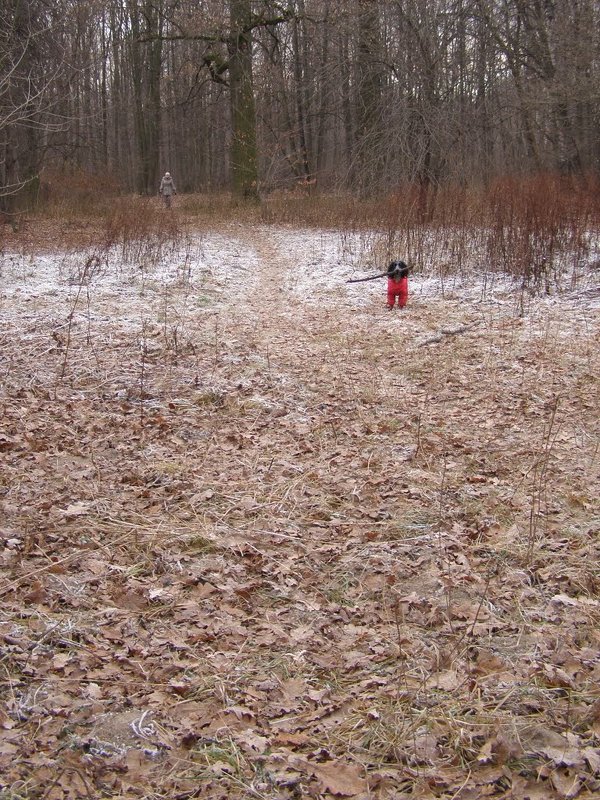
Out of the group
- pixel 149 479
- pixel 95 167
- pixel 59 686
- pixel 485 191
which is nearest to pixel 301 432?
pixel 149 479

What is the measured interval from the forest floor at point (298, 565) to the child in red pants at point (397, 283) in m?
1.50

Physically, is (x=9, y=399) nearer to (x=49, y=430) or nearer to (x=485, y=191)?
(x=49, y=430)

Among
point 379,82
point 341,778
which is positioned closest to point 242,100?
point 379,82

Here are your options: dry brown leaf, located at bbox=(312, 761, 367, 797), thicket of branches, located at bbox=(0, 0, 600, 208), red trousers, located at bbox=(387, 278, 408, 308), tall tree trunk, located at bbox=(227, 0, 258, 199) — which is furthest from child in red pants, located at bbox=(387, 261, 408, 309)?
tall tree trunk, located at bbox=(227, 0, 258, 199)

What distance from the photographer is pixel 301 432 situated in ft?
18.4

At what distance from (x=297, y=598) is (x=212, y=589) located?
0.43 m

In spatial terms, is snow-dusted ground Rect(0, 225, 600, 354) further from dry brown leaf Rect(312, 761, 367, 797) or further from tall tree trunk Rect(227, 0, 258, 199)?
tall tree trunk Rect(227, 0, 258, 199)

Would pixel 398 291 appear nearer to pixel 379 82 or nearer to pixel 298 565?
pixel 298 565

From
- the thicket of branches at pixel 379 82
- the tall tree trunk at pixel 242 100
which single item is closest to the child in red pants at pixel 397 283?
the thicket of branches at pixel 379 82

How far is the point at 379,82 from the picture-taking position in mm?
16391

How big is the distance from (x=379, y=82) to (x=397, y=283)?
9.15 meters

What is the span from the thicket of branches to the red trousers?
13.9 feet

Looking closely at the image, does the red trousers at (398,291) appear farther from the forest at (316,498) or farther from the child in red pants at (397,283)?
the forest at (316,498)

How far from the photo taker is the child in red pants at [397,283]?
9.16 meters
